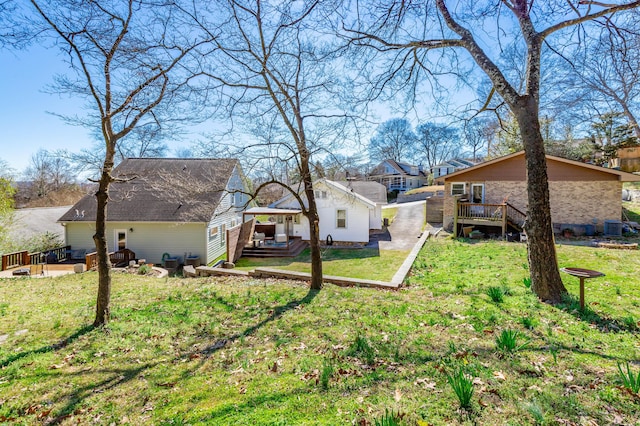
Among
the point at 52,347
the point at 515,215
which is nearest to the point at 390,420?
the point at 52,347

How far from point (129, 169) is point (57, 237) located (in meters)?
5.35

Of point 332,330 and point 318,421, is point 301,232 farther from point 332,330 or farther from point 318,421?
point 318,421

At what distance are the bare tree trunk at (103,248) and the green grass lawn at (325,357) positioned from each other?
0.35 metres

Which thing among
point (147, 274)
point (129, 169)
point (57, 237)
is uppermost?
Answer: point (129, 169)

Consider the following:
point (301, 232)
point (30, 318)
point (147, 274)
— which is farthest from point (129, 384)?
point (301, 232)

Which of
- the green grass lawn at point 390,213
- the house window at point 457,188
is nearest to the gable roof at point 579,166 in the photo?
the house window at point 457,188

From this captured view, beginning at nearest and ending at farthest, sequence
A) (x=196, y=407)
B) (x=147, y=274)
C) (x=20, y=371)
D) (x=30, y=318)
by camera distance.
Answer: (x=196, y=407), (x=20, y=371), (x=30, y=318), (x=147, y=274)

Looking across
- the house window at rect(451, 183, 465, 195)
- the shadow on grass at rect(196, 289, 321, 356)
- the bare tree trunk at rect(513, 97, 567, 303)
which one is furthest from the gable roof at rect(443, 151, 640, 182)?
the shadow on grass at rect(196, 289, 321, 356)

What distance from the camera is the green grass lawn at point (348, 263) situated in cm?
1219

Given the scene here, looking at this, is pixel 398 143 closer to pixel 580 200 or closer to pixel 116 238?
pixel 580 200

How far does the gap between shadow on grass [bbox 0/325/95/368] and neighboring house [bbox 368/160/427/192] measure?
148ft

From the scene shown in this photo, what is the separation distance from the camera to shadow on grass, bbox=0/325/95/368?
4305 mm

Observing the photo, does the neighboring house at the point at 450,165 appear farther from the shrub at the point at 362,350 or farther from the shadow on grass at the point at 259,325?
the shrub at the point at 362,350

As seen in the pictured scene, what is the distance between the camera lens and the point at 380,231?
2267 cm
